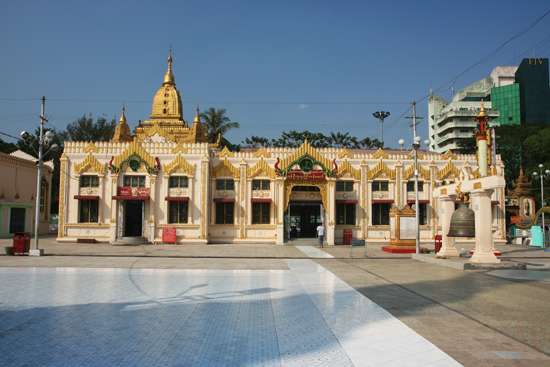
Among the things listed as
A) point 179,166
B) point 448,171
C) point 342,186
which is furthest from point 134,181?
point 448,171

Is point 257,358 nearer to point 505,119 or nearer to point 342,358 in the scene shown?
point 342,358

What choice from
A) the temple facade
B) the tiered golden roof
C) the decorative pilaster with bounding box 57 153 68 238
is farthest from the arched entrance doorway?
the decorative pilaster with bounding box 57 153 68 238

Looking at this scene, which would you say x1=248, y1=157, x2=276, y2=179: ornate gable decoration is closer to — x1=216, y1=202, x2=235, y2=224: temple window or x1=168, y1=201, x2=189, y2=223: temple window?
x1=216, y1=202, x2=235, y2=224: temple window

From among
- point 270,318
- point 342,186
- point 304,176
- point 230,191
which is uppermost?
point 304,176

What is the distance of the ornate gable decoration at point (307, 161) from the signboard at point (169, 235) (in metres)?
9.19

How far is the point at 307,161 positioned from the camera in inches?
1203

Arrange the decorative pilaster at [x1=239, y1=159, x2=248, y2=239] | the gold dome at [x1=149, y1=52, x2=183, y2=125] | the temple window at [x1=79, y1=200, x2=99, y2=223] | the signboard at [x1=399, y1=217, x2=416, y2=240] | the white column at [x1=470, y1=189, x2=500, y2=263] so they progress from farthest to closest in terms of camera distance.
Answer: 1. the gold dome at [x1=149, y1=52, x2=183, y2=125]
2. the decorative pilaster at [x1=239, y1=159, x2=248, y2=239]
3. the temple window at [x1=79, y1=200, x2=99, y2=223]
4. the signboard at [x1=399, y1=217, x2=416, y2=240]
5. the white column at [x1=470, y1=189, x2=500, y2=263]

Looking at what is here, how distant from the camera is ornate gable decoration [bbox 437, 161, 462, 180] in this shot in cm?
3250

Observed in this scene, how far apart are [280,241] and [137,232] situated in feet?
40.2

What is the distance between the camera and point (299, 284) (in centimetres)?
1232

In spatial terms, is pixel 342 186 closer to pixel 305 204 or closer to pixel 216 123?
pixel 305 204

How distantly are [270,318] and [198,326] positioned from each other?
4.93ft

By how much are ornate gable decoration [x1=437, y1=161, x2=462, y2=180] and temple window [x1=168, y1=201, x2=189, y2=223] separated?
2041 centimetres

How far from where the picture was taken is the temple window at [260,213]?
1227 inches
